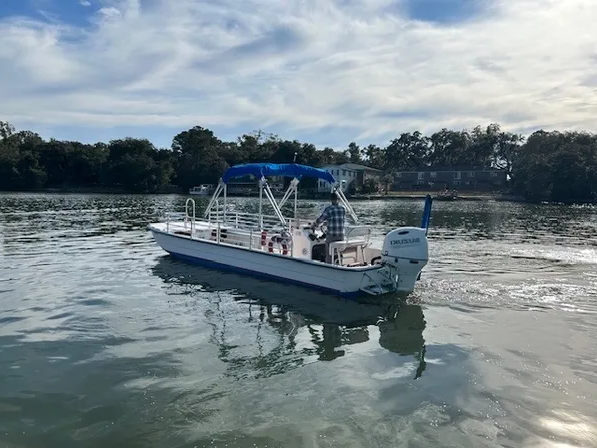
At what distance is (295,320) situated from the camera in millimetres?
11477

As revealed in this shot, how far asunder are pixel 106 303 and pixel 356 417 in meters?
7.92

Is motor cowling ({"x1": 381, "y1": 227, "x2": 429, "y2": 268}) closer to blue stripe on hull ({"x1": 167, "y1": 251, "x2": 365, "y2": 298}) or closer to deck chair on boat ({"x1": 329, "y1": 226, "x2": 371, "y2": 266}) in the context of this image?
blue stripe on hull ({"x1": 167, "y1": 251, "x2": 365, "y2": 298})

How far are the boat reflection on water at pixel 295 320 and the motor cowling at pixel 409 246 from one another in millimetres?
1233

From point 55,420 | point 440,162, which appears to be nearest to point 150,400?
point 55,420

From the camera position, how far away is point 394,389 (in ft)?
25.7

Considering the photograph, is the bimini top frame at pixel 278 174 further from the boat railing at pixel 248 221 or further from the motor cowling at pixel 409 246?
the motor cowling at pixel 409 246

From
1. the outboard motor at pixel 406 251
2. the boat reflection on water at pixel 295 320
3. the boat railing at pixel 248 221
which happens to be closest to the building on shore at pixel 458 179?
the boat railing at pixel 248 221

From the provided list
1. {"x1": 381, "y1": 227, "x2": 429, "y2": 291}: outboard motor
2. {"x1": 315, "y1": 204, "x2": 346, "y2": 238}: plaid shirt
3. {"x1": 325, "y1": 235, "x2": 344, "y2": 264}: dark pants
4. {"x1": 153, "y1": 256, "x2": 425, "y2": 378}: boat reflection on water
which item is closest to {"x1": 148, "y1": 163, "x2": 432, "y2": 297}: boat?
{"x1": 381, "y1": 227, "x2": 429, "y2": 291}: outboard motor

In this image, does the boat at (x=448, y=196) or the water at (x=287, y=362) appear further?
the boat at (x=448, y=196)

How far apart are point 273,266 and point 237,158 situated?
318ft

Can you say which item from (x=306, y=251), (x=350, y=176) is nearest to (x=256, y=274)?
(x=306, y=251)

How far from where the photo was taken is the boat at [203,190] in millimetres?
97944

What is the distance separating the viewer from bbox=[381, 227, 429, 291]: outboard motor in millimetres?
12445

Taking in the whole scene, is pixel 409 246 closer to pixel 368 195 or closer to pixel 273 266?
pixel 273 266
